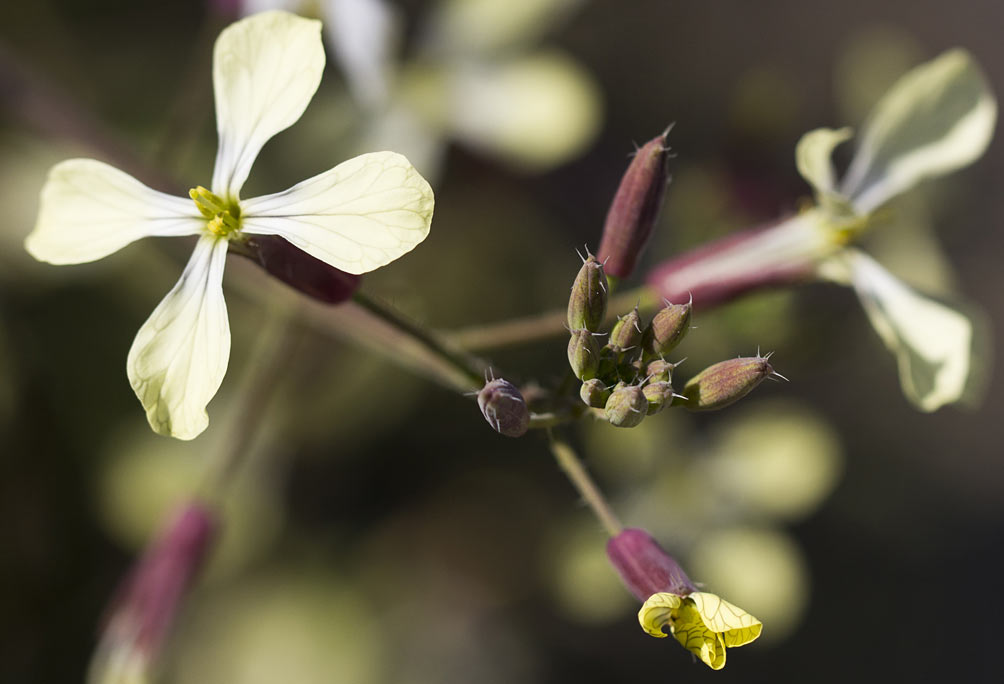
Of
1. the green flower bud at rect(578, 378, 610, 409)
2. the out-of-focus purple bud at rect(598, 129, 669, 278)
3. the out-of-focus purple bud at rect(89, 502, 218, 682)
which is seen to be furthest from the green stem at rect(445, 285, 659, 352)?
the out-of-focus purple bud at rect(89, 502, 218, 682)

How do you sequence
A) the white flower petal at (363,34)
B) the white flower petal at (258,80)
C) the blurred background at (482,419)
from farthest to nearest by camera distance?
the blurred background at (482,419) → the white flower petal at (363,34) → the white flower petal at (258,80)

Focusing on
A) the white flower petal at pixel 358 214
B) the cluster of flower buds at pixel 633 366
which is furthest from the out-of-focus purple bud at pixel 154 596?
the cluster of flower buds at pixel 633 366

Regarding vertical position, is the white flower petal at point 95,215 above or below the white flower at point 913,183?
above

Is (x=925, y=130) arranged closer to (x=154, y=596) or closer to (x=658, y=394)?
(x=658, y=394)

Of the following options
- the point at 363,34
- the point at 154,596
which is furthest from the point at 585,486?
the point at 363,34

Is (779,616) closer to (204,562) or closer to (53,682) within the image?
(204,562)

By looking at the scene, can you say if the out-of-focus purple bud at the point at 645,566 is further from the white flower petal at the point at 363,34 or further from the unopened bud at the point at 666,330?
the white flower petal at the point at 363,34

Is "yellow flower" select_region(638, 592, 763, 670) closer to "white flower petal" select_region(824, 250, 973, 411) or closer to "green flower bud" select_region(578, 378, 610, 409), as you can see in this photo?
"green flower bud" select_region(578, 378, 610, 409)

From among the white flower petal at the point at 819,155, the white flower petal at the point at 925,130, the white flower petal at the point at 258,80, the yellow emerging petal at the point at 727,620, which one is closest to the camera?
the yellow emerging petal at the point at 727,620
